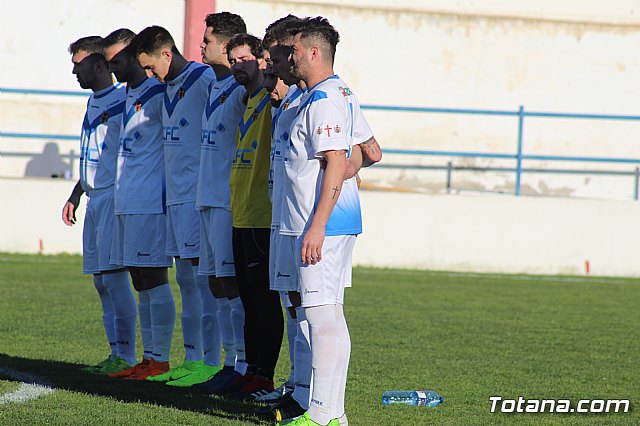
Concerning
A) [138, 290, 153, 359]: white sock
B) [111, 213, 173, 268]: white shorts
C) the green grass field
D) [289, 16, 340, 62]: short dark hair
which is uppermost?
[289, 16, 340, 62]: short dark hair

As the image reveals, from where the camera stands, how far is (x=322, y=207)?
483cm

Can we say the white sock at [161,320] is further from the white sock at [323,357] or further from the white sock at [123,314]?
the white sock at [323,357]

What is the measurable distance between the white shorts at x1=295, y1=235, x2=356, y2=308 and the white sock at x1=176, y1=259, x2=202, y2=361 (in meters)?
1.87

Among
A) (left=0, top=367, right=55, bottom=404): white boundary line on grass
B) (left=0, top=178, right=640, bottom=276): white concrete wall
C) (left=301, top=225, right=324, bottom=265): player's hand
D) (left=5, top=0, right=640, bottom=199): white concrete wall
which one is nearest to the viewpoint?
(left=301, top=225, right=324, bottom=265): player's hand

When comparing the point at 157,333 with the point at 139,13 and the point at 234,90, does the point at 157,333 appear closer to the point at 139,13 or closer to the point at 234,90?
the point at 234,90

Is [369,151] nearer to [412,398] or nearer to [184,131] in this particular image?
[412,398]

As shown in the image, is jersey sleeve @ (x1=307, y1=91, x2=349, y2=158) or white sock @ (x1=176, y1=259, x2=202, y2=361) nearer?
jersey sleeve @ (x1=307, y1=91, x2=349, y2=158)

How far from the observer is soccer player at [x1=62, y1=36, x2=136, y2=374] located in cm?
693

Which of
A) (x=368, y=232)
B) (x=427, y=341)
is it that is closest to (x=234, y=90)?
(x=427, y=341)

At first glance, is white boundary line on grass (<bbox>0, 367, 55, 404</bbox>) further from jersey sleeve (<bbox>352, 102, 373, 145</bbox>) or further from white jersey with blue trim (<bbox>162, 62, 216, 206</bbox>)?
jersey sleeve (<bbox>352, 102, 373, 145</bbox>)

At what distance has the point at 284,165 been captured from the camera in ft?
16.9

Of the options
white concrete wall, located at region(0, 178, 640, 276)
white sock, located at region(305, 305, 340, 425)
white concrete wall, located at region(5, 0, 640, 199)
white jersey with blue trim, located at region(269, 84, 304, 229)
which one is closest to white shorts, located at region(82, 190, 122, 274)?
white jersey with blue trim, located at region(269, 84, 304, 229)

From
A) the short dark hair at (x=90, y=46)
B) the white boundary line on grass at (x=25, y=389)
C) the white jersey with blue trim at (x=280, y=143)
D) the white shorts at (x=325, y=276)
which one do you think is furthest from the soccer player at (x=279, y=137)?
the short dark hair at (x=90, y=46)

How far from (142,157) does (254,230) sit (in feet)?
3.92
